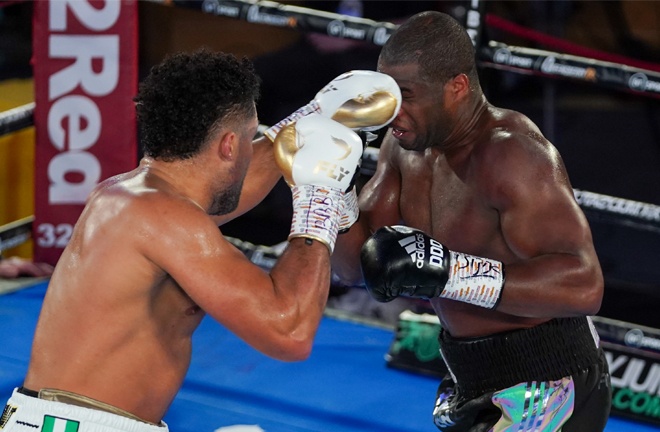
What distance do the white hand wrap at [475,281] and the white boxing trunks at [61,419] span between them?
784 mm

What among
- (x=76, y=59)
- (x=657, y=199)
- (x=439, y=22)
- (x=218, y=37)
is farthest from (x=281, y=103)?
(x=439, y=22)

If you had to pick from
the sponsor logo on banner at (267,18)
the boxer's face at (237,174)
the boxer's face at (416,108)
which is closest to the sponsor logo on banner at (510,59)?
the sponsor logo on banner at (267,18)

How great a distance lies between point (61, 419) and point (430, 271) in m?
0.88

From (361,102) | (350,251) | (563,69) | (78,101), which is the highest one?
(361,102)

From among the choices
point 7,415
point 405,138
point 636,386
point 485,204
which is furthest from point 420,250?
point 636,386

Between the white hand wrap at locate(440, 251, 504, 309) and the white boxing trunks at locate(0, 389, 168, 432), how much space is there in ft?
2.57

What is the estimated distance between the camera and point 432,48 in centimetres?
265

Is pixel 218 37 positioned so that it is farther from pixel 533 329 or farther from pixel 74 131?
pixel 533 329

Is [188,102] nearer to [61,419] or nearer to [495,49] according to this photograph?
[61,419]

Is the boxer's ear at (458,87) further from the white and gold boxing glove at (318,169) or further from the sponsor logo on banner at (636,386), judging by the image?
the sponsor logo on banner at (636,386)

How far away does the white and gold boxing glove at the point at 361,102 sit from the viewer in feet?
8.21

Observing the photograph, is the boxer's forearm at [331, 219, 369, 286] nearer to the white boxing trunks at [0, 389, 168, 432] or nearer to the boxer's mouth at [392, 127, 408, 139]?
the boxer's mouth at [392, 127, 408, 139]

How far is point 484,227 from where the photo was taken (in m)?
2.62

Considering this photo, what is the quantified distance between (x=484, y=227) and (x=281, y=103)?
2.68 metres
